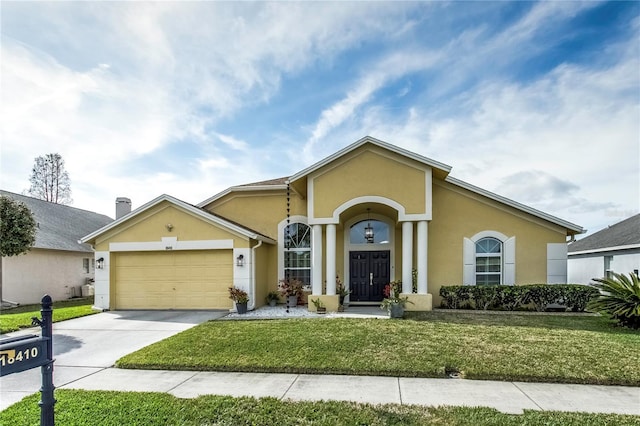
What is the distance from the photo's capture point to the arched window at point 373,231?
13.8 metres

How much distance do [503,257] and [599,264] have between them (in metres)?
10.5

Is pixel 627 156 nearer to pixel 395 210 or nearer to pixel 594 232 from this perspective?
pixel 395 210

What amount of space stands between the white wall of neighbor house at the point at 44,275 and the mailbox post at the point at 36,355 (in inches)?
619

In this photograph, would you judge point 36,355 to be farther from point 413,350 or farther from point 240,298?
point 240,298

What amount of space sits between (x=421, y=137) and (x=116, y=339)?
12145 mm

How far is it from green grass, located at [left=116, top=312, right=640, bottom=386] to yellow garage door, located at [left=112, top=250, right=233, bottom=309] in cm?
311

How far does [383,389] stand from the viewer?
521 centimetres

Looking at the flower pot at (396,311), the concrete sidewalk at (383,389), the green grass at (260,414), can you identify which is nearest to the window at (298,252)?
the flower pot at (396,311)

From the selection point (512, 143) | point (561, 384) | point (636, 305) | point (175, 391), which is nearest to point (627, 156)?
point (512, 143)

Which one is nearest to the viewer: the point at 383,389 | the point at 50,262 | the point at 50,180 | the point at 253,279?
the point at 383,389

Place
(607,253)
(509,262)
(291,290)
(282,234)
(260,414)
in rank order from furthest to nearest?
(607,253)
(282,234)
(291,290)
(509,262)
(260,414)

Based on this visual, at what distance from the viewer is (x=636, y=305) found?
28.8ft

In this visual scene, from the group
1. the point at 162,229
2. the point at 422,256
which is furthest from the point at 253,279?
the point at 422,256

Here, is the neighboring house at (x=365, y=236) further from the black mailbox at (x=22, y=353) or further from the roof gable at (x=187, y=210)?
the black mailbox at (x=22, y=353)
